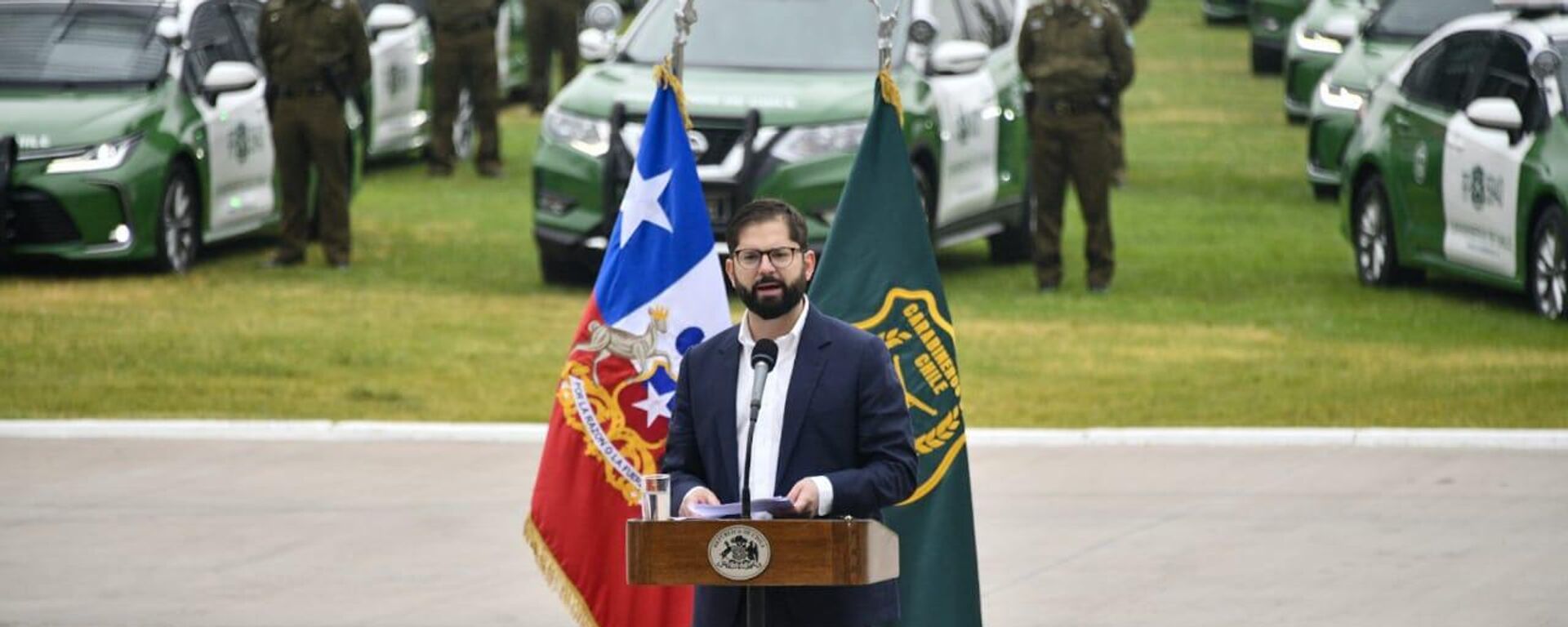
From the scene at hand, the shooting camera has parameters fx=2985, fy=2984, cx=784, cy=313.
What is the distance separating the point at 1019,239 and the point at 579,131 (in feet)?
11.4

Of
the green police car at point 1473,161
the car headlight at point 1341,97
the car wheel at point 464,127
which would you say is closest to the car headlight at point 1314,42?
the car headlight at point 1341,97

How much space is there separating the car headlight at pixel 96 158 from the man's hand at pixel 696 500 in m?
11.0

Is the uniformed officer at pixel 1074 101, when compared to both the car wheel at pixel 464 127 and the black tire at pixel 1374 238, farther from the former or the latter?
the car wheel at pixel 464 127

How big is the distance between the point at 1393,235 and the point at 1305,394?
156 inches

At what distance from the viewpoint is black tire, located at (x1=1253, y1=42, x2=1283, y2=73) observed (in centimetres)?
3297

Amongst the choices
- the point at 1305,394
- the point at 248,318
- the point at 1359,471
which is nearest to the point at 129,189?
the point at 248,318

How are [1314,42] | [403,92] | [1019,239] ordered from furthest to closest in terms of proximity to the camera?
[1314,42] < [403,92] < [1019,239]

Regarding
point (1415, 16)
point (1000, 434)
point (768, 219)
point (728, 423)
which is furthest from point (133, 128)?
point (768, 219)

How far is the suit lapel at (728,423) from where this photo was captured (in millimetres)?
6109

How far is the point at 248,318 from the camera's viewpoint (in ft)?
51.3

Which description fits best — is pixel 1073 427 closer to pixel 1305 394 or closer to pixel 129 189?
pixel 1305 394

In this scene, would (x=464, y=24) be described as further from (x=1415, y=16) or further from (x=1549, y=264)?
(x=1549, y=264)

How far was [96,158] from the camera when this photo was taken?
16.4 meters

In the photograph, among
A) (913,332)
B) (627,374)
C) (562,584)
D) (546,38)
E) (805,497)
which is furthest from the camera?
(546,38)
